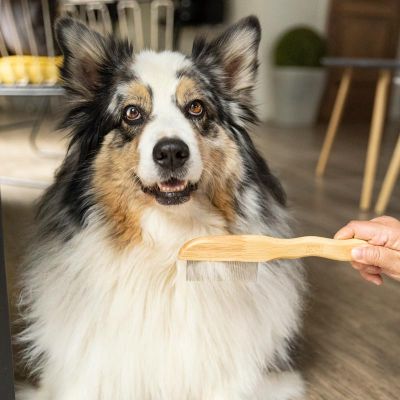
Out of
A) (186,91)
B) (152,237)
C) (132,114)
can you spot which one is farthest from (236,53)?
(152,237)

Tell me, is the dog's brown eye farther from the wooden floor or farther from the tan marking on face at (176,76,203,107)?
the wooden floor

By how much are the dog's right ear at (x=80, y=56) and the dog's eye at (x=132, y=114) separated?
0.13m

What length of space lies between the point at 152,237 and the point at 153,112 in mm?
310

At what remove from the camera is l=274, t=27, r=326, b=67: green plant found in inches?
243

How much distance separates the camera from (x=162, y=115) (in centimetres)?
123

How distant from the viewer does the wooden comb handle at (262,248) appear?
3.34ft

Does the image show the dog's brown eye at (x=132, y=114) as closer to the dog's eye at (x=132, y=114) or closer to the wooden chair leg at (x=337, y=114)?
the dog's eye at (x=132, y=114)

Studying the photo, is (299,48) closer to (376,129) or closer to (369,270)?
(376,129)

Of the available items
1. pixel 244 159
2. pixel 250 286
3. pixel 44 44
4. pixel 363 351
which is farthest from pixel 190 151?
pixel 44 44

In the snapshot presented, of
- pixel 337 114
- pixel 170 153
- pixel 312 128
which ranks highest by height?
pixel 170 153

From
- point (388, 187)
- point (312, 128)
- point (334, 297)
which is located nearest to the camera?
point (334, 297)

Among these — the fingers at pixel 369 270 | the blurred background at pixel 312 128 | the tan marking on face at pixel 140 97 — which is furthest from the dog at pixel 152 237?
the fingers at pixel 369 270

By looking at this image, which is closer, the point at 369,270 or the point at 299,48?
the point at 369,270

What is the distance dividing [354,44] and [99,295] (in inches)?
263
